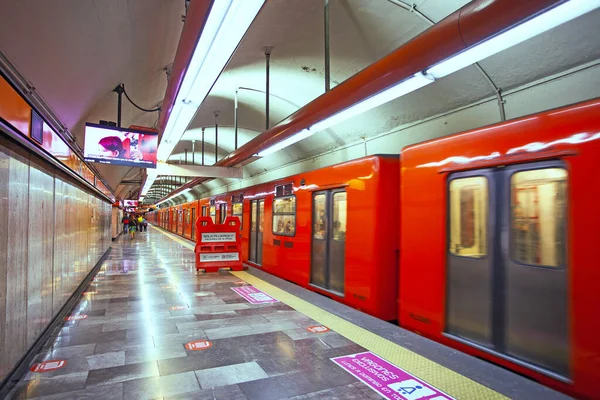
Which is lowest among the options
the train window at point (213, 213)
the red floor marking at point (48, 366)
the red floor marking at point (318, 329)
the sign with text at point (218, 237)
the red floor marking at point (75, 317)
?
the red floor marking at point (75, 317)

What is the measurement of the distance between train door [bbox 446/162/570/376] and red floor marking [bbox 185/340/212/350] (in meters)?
2.56

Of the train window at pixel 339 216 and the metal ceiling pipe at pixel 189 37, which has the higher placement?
the metal ceiling pipe at pixel 189 37

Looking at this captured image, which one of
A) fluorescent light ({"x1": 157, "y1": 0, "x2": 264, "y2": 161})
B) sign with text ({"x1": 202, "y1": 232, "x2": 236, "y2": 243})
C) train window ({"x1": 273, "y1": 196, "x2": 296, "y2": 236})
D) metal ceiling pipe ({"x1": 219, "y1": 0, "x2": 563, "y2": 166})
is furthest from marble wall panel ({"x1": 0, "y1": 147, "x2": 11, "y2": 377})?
sign with text ({"x1": 202, "y1": 232, "x2": 236, "y2": 243})

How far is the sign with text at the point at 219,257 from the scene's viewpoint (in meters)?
8.69

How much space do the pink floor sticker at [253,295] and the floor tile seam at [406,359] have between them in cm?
58

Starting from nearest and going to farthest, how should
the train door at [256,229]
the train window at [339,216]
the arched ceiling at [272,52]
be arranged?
the arched ceiling at [272,52] → the train window at [339,216] → the train door at [256,229]

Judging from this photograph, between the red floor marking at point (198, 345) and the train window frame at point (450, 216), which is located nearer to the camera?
the train window frame at point (450, 216)

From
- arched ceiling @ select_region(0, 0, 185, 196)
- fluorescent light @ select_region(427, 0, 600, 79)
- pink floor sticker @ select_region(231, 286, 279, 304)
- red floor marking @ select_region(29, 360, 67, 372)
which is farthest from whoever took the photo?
pink floor sticker @ select_region(231, 286, 279, 304)

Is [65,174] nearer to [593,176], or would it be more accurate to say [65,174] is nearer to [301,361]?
[301,361]

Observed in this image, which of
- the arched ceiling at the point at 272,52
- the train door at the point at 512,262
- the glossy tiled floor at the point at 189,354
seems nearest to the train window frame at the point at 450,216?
the train door at the point at 512,262

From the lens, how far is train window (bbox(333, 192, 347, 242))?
561cm

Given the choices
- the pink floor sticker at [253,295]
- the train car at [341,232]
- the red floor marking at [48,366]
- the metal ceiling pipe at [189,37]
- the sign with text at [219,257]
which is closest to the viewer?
the metal ceiling pipe at [189,37]

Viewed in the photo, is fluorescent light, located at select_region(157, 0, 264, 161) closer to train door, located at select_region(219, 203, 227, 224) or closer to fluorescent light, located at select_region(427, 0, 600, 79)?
fluorescent light, located at select_region(427, 0, 600, 79)

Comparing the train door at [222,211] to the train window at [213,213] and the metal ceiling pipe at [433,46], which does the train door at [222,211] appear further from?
the metal ceiling pipe at [433,46]
